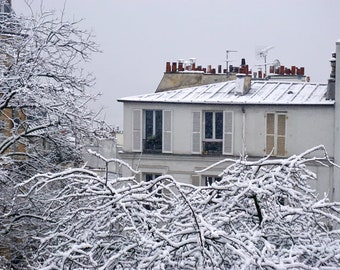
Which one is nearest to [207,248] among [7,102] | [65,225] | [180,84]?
[65,225]

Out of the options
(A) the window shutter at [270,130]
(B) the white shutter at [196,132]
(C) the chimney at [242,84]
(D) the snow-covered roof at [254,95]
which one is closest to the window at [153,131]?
(D) the snow-covered roof at [254,95]

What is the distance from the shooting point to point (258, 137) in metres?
24.0

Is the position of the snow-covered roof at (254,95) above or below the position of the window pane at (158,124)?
above

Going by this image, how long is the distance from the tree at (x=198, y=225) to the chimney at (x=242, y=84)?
18307 millimetres

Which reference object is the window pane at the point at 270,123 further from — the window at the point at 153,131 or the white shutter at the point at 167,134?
the window at the point at 153,131

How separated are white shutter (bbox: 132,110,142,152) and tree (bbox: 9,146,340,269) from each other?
18.3 m

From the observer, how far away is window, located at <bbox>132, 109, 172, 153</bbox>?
984 inches

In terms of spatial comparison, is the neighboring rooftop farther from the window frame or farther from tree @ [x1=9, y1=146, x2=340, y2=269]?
tree @ [x1=9, y1=146, x2=340, y2=269]

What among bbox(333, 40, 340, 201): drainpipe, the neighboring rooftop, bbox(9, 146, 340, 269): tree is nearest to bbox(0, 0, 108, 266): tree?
bbox(9, 146, 340, 269): tree

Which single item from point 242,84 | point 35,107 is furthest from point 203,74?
point 35,107

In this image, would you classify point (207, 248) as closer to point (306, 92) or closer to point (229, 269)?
point (229, 269)

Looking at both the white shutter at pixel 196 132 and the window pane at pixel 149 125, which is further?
the window pane at pixel 149 125

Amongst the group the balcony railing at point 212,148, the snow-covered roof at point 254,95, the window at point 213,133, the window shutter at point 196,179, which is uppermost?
the snow-covered roof at point 254,95

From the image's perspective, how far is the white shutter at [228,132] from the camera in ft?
79.7
